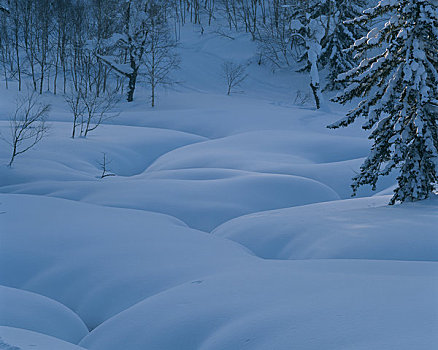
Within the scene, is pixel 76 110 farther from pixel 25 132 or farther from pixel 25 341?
pixel 25 341

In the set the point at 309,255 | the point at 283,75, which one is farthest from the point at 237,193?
the point at 283,75

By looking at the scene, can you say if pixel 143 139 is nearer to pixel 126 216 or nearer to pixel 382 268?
pixel 126 216

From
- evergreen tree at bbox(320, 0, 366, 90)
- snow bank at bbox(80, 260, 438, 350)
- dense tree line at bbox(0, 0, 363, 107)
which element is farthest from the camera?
evergreen tree at bbox(320, 0, 366, 90)

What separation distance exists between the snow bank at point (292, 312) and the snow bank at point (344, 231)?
1003 millimetres

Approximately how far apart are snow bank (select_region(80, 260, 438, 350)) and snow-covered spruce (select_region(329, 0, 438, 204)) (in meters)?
3.36

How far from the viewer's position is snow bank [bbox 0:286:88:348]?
184 inches

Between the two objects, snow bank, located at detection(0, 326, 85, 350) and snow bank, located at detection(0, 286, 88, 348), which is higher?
snow bank, located at detection(0, 326, 85, 350)

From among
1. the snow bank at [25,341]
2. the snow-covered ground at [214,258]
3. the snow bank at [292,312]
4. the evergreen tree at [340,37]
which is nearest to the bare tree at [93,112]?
the snow-covered ground at [214,258]

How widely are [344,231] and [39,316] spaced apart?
15.4 ft

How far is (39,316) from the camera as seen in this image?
4.86 m

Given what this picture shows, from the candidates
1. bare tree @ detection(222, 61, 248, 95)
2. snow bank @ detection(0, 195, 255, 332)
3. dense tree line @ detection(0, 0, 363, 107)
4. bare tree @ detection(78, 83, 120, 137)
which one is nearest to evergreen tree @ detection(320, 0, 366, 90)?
dense tree line @ detection(0, 0, 363, 107)

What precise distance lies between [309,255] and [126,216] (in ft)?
12.1

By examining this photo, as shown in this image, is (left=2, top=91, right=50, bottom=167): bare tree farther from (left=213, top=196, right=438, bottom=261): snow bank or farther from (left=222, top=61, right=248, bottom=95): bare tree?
(left=222, top=61, right=248, bottom=95): bare tree

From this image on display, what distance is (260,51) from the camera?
41.6 meters
